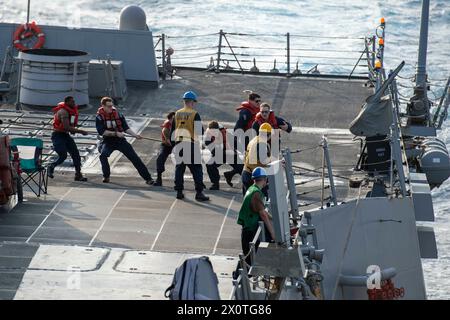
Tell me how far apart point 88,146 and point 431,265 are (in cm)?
983

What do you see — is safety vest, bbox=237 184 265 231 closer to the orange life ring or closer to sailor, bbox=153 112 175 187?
sailor, bbox=153 112 175 187

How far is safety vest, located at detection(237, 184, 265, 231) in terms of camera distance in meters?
12.5

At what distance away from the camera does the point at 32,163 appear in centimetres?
1579

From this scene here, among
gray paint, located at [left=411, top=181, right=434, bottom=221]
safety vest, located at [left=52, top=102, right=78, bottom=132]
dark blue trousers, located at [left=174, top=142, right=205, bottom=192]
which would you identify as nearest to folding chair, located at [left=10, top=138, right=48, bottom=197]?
safety vest, located at [left=52, top=102, right=78, bottom=132]

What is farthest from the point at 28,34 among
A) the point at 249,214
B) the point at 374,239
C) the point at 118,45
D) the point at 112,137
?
the point at 249,214

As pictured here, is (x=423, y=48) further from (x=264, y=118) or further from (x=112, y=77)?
(x=264, y=118)

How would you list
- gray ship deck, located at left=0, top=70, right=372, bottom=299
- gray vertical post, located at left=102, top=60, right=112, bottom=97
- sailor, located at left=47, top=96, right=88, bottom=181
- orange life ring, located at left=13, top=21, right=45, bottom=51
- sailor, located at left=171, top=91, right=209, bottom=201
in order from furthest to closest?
Result: 1. orange life ring, located at left=13, top=21, right=45, bottom=51
2. gray vertical post, located at left=102, top=60, right=112, bottom=97
3. sailor, located at left=47, top=96, right=88, bottom=181
4. sailor, located at left=171, top=91, right=209, bottom=201
5. gray ship deck, located at left=0, top=70, right=372, bottom=299

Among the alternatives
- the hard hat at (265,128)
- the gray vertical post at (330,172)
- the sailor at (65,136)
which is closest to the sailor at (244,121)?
the hard hat at (265,128)

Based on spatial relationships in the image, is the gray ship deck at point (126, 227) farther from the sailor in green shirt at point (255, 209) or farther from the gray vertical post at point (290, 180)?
the gray vertical post at point (290, 180)

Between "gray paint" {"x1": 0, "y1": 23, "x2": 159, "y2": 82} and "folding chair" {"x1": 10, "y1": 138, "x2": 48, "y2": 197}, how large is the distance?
7341mm

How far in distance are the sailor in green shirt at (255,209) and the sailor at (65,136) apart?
4933 millimetres

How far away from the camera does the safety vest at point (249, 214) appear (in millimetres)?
12453
